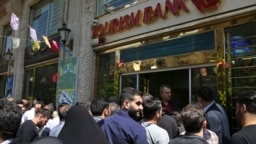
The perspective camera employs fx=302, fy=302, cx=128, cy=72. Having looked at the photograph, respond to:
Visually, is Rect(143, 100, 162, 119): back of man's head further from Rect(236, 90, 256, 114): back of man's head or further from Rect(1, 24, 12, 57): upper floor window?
Rect(1, 24, 12, 57): upper floor window

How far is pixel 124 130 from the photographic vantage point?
9.78 ft

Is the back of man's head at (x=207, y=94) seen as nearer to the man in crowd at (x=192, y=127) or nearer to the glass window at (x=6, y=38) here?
the man in crowd at (x=192, y=127)

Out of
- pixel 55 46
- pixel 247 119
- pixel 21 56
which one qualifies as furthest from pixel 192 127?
pixel 21 56

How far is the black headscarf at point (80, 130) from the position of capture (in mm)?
2471

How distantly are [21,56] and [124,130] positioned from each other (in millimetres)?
11161

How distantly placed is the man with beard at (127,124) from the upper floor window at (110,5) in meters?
4.61

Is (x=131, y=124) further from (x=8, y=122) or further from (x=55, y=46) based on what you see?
(x=55, y=46)

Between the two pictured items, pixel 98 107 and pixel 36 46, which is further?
pixel 36 46

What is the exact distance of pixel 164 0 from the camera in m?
6.65

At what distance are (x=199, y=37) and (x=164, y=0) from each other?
125 cm

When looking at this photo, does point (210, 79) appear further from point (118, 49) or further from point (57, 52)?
point (57, 52)

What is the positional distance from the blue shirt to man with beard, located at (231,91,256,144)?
0.87 metres

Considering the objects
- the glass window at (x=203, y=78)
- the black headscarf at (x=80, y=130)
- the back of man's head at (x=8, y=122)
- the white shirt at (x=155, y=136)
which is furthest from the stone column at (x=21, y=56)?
the back of man's head at (x=8, y=122)

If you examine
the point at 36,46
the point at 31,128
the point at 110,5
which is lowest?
the point at 31,128
